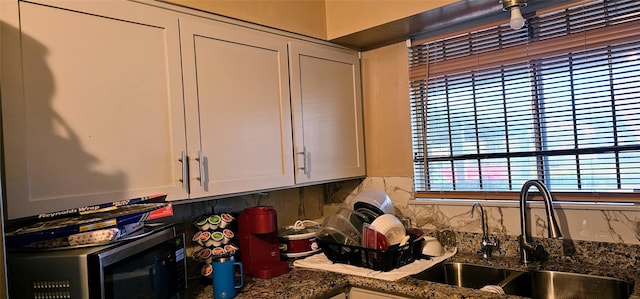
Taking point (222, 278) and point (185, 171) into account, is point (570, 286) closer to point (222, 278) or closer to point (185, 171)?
point (222, 278)

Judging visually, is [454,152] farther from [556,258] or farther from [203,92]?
[203,92]

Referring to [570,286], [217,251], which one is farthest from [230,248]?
[570,286]

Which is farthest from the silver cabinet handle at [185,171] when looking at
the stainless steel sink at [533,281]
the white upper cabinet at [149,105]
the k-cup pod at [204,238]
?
the stainless steel sink at [533,281]

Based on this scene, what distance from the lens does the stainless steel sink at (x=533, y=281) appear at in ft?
5.53

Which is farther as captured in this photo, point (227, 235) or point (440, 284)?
point (227, 235)

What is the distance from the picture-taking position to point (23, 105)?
132 cm

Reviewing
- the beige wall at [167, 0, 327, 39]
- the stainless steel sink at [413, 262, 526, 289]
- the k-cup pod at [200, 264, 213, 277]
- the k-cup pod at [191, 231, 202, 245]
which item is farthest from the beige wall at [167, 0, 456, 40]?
the stainless steel sink at [413, 262, 526, 289]

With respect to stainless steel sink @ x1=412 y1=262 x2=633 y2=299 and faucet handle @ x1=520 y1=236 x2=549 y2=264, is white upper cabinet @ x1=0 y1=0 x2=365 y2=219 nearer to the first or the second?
stainless steel sink @ x1=412 y1=262 x2=633 y2=299

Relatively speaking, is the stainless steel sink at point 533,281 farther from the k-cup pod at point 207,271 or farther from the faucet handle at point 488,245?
the k-cup pod at point 207,271

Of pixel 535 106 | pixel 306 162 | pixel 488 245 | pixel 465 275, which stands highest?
pixel 535 106

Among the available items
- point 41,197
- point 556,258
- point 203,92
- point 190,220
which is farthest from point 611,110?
point 41,197

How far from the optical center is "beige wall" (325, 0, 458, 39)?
2.00m

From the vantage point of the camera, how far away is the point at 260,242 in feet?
6.40

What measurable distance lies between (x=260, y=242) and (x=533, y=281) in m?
1.13
